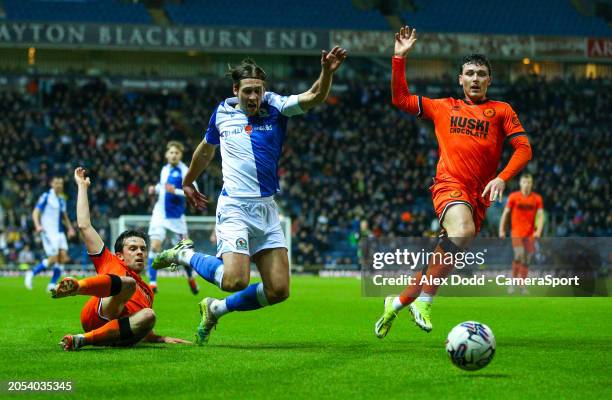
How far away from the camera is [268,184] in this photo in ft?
25.2

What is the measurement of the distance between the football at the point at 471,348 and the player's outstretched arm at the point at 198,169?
2904 mm

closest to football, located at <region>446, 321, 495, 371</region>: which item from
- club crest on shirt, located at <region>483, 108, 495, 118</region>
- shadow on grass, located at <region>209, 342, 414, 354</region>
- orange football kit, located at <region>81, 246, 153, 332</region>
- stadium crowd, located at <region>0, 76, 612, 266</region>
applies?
shadow on grass, located at <region>209, 342, 414, 354</region>

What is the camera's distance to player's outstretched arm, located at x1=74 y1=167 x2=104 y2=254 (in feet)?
24.0

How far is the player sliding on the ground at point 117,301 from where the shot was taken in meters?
7.16

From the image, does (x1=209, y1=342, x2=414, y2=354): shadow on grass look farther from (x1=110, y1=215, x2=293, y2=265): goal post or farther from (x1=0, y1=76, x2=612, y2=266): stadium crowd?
(x1=0, y1=76, x2=612, y2=266): stadium crowd

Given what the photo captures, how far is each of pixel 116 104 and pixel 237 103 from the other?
92.9 feet

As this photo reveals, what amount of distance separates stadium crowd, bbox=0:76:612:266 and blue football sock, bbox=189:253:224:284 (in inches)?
748

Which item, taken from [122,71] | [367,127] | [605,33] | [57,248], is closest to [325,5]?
[367,127]

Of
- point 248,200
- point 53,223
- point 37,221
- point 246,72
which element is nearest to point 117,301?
point 248,200

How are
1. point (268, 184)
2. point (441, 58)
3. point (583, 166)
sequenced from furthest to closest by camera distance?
point (441, 58) → point (583, 166) → point (268, 184)

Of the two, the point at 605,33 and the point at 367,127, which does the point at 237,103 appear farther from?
the point at 605,33

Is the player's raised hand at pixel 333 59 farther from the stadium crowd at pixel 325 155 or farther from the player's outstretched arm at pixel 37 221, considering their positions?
the stadium crowd at pixel 325 155

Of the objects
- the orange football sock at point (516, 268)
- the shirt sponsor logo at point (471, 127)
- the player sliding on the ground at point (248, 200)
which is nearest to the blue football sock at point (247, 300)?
the player sliding on the ground at point (248, 200)
